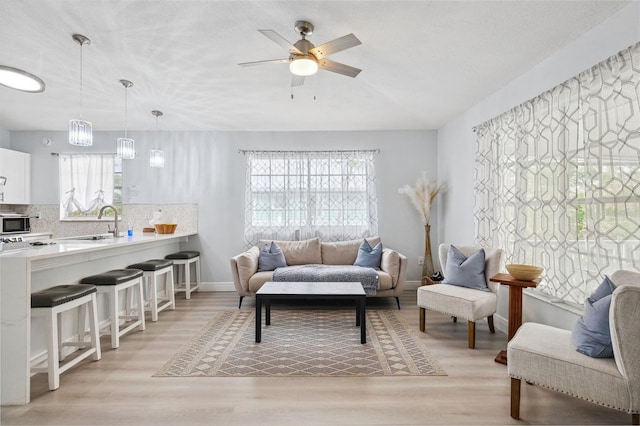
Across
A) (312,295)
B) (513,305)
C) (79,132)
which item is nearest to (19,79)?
(79,132)

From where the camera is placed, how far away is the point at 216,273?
5.40 meters

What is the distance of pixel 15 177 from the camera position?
199 inches

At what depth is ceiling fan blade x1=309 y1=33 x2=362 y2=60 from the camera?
7.22 ft

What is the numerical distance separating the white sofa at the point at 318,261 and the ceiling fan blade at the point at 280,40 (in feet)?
9.08

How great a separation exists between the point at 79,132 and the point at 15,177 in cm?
320

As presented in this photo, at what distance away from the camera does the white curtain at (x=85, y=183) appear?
5395mm

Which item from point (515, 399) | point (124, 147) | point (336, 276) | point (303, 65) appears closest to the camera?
point (515, 399)

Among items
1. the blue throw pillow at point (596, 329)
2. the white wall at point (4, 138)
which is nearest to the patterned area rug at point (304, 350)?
the blue throw pillow at point (596, 329)

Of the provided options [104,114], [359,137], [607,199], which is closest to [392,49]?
[607,199]

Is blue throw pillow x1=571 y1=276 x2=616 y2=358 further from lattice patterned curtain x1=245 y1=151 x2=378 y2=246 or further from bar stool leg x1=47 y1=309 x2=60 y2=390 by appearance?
lattice patterned curtain x1=245 y1=151 x2=378 y2=246

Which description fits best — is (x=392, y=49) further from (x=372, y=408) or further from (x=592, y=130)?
(x=372, y=408)

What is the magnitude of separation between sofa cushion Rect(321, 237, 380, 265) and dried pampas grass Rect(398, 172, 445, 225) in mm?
791

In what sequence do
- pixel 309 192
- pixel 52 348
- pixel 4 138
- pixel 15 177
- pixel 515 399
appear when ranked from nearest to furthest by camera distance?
pixel 515 399 < pixel 52 348 < pixel 15 177 < pixel 4 138 < pixel 309 192

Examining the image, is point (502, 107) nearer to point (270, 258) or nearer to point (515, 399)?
point (515, 399)
